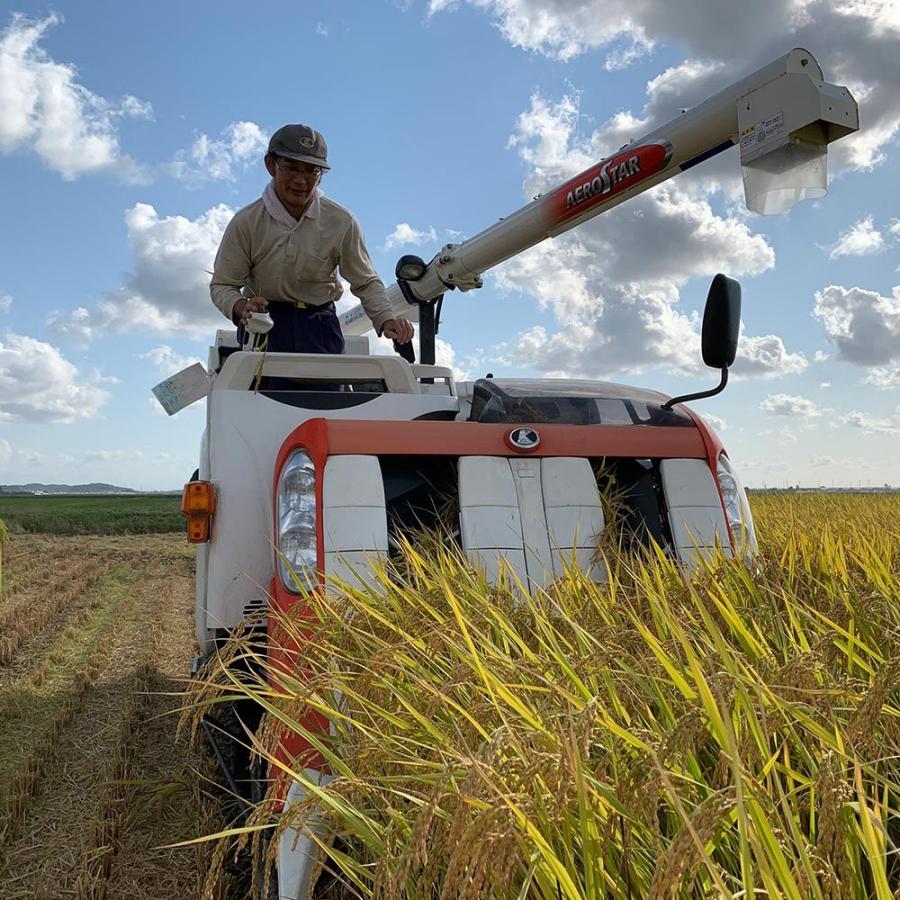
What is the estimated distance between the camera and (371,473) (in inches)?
111

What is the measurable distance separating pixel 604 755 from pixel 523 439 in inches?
73.5

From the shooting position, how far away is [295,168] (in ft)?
13.4

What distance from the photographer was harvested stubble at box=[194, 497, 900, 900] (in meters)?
0.99

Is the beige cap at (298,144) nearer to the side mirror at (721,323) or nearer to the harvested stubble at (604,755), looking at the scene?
the side mirror at (721,323)

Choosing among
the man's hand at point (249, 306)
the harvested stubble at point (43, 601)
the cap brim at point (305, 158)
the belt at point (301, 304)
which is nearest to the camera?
the man's hand at point (249, 306)

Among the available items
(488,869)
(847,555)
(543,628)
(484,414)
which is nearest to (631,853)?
(488,869)

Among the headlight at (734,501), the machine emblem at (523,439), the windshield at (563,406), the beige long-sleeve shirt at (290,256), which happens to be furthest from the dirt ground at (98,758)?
the headlight at (734,501)

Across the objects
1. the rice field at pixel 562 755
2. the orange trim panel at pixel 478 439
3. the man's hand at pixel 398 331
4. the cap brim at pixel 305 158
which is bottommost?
the rice field at pixel 562 755

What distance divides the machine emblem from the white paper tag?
1.81m

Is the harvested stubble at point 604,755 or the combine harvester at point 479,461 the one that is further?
the combine harvester at point 479,461

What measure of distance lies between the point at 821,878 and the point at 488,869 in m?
0.45

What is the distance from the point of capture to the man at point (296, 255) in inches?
161

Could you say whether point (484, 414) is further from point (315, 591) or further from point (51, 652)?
point (51, 652)

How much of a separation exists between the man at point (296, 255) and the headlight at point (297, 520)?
1.38 metres
